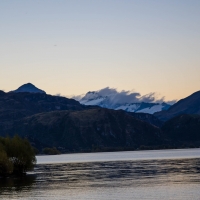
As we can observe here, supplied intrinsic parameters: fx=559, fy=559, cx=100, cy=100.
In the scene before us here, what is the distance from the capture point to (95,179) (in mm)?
119375

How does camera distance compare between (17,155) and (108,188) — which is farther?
(17,155)

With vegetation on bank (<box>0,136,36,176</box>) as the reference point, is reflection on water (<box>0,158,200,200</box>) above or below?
below

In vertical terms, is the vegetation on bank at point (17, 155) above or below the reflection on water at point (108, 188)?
above

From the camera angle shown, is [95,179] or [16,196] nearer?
[16,196]

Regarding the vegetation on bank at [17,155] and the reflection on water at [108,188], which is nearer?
the reflection on water at [108,188]

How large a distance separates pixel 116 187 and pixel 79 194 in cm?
1102

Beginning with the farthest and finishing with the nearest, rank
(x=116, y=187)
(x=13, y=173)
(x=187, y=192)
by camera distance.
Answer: (x=13, y=173) < (x=116, y=187) < (x=187, y=192)

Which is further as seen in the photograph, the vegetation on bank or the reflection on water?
the vegetation on bank

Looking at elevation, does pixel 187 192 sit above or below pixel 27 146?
below

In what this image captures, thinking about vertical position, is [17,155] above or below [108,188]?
above

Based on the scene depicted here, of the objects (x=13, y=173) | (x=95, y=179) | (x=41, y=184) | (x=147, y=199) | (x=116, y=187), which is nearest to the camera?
(x=147, y=199)

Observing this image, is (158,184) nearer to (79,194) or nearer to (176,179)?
(176,179)

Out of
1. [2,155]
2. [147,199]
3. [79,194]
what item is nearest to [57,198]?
[79,194]

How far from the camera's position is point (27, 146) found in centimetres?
14188
